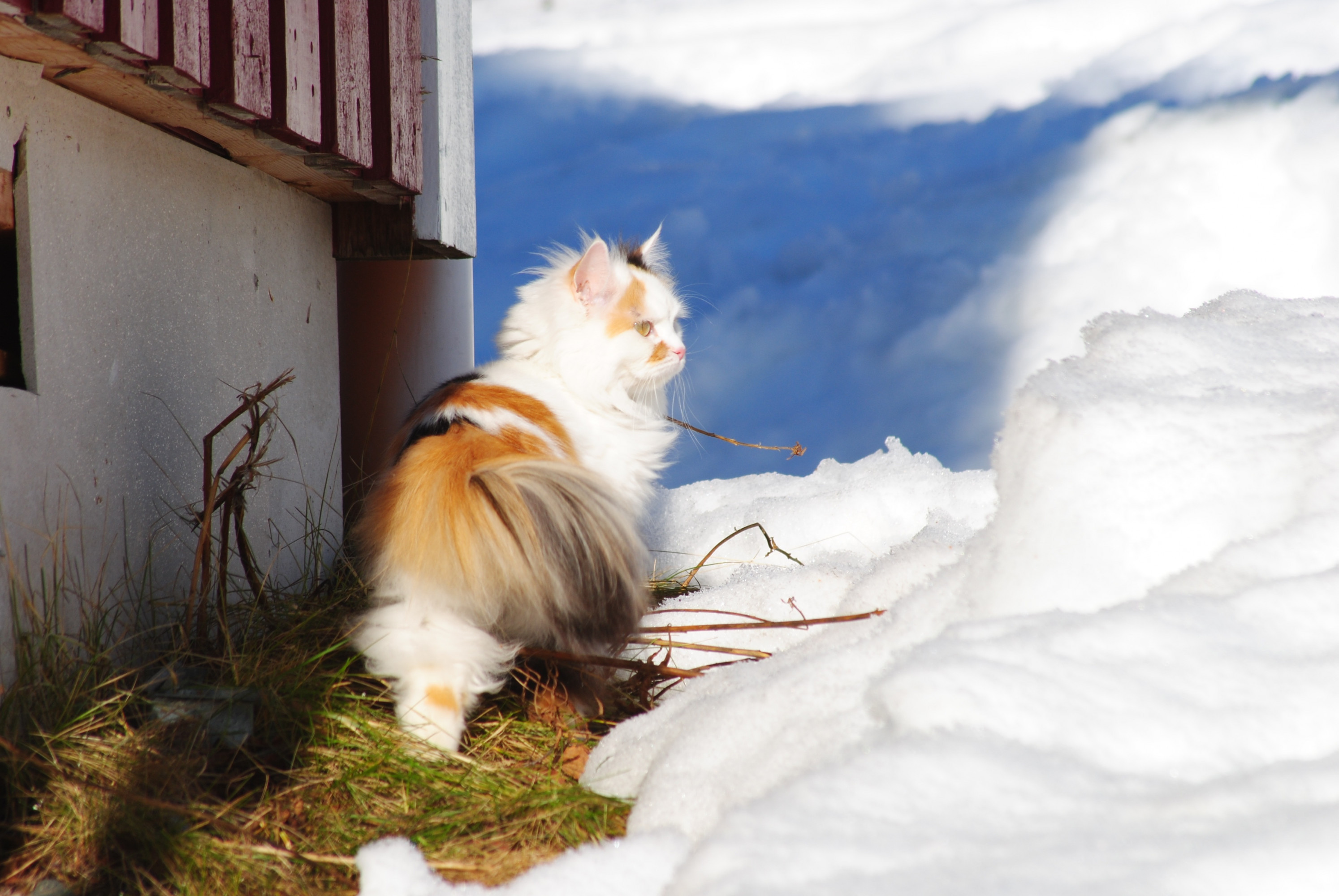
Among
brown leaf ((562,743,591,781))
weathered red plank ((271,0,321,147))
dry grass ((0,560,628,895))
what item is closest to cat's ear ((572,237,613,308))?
weathered red plank ((271,0,321,147))

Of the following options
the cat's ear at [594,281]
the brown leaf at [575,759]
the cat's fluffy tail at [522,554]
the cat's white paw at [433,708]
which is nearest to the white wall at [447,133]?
the cat's ear at [594,281]

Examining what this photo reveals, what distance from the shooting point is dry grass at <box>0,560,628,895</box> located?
4.39 ft

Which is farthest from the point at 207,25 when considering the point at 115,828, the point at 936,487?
the point at 936,487

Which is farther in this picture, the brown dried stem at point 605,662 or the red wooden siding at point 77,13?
the brown dried stem at point 605,662

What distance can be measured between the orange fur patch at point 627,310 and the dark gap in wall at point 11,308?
1548 millimetres

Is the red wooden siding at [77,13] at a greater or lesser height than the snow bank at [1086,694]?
greater

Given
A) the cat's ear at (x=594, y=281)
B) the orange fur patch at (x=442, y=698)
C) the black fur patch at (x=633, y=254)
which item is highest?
the black fur patch at (x=633, y=254)

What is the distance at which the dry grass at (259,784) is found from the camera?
1.34 metres

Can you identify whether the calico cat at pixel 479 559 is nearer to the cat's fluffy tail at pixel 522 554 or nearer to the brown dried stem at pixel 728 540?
the cat's fluffy tail at pixel 522 554

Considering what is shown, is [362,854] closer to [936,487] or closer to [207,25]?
[207,25]

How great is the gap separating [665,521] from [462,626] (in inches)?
91.4

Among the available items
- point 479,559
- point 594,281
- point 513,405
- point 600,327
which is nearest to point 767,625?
point 479,559

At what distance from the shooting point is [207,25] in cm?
194

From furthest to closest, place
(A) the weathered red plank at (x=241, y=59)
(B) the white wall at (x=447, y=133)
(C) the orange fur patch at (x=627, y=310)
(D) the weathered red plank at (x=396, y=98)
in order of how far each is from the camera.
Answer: (B) the white wall at (x=447, y=133)
(C) the orange fur patch at (x=627, y=310)
(D) the weathered red plank at (x=396, y=98)
(A) the weathered red plank at (x=241, y=59)
